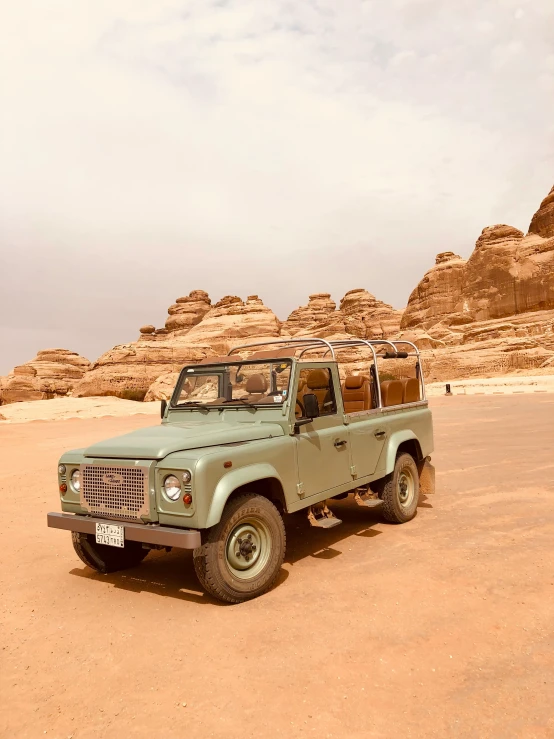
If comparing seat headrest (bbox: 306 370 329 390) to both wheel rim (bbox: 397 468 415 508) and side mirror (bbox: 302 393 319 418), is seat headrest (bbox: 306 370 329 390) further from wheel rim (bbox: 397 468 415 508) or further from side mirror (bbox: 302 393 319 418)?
wheel rim (bbox: 397 468 415 508)

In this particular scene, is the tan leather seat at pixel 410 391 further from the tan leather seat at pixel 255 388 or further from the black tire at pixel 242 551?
the black tire at pixel 242 551

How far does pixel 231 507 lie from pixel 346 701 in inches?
72.5

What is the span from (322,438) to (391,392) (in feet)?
6.79

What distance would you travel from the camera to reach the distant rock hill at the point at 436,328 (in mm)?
52781

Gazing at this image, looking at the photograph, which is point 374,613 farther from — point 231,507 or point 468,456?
point 468,456

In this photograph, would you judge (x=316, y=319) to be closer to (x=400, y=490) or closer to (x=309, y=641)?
(x=400, y=490)

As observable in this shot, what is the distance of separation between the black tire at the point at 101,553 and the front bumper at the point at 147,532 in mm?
352

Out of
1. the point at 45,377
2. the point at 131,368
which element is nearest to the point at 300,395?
the point at 131,368

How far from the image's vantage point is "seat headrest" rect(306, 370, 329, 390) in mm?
6105

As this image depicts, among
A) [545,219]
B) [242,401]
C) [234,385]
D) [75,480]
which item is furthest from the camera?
[545,219]

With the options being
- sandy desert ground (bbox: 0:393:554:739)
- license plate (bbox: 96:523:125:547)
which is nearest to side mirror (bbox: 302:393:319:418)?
sandy desert ground (bbox: 0:393:554:739)

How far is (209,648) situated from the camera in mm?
3932

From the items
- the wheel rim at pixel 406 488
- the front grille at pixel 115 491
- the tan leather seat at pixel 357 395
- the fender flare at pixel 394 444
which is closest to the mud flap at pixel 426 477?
the wheel rim at pixel 406 488

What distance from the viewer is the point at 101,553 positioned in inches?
219
